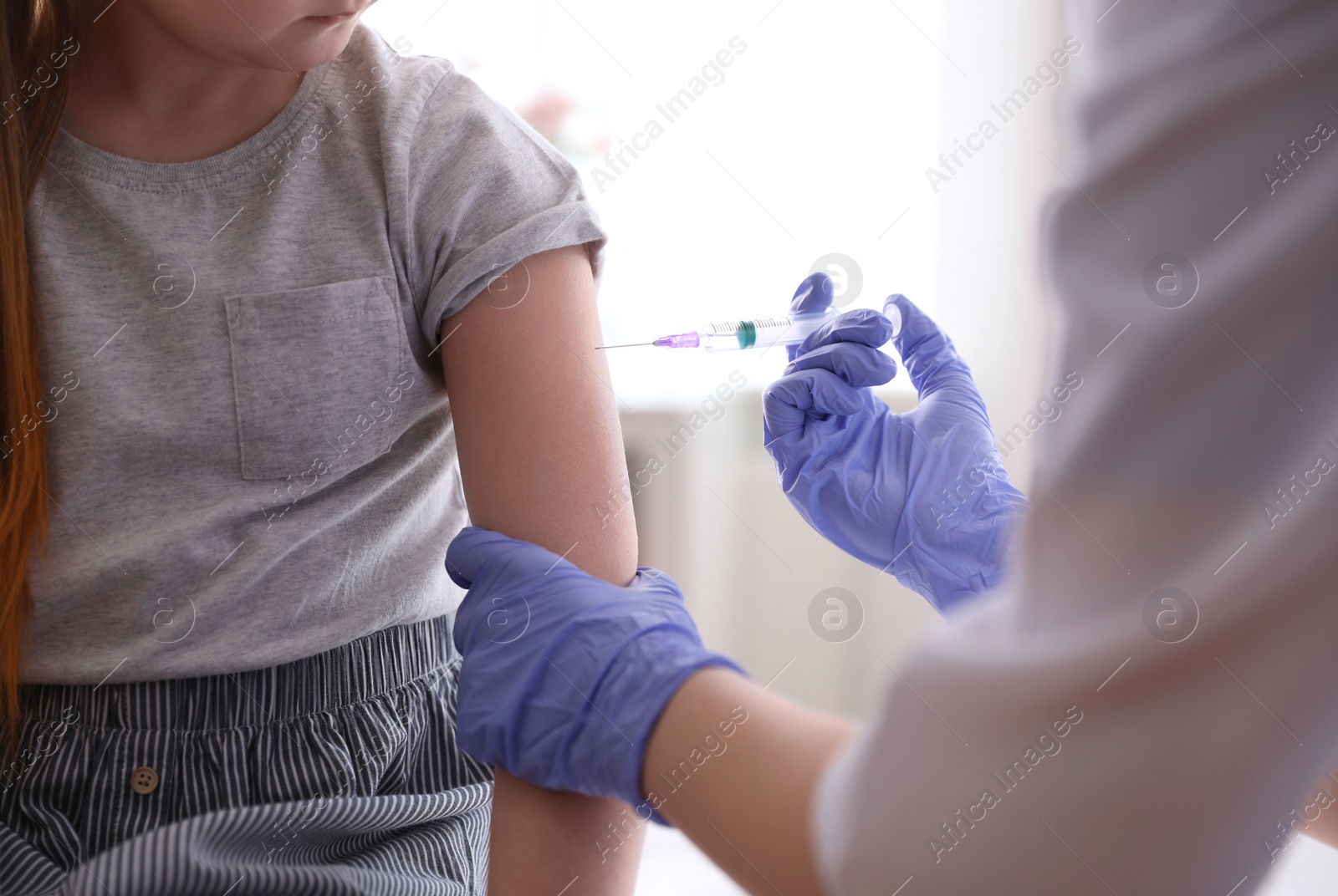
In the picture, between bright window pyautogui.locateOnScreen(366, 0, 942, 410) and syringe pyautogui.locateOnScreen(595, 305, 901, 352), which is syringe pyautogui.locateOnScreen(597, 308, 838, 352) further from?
bright window pyautogui.locateOnScreen(366, 0, 942, 410)

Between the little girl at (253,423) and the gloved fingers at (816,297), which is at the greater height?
the gloved fingers at (816,297)

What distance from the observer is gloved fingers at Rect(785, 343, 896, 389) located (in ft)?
3.77

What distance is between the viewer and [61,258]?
920 millimetres

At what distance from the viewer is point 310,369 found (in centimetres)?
93

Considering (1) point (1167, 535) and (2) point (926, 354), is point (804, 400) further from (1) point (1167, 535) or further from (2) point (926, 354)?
(1) point (1167, 535)

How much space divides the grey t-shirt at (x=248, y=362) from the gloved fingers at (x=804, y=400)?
1.09 ft

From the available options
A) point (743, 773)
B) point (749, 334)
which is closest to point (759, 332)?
point (749, 334)

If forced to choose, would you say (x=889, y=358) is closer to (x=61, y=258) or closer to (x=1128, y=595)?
(x=1128, y=595)

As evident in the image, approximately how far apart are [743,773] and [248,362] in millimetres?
566

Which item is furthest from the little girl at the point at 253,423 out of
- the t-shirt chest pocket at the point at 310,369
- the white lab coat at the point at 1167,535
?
the white lab coat at the point at 1167,535

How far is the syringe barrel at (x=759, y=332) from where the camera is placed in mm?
1202

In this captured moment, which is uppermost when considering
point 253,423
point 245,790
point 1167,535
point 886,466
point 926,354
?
point 1167,535

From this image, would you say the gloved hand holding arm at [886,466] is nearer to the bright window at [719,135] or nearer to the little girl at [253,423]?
the little girl at [253,423]

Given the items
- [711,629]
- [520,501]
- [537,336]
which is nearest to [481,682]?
[520,501]
